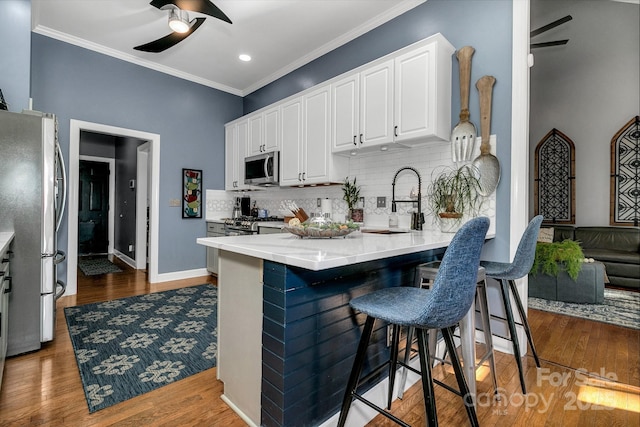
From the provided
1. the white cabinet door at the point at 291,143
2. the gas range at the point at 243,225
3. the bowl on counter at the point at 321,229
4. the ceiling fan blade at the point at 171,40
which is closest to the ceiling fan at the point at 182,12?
the ceiling fan blade at the point at 171,40

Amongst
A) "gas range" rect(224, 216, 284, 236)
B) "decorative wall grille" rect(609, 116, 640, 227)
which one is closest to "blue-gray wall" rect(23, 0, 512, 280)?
"gas range" rect(224, 216, 284, 236)

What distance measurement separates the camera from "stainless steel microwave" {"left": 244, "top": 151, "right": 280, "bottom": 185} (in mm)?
4016

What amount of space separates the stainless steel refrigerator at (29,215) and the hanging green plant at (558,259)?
15.0 feet

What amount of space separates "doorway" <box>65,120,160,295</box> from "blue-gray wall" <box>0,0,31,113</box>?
1.04 meters

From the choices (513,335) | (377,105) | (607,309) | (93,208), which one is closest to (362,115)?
(377,105)

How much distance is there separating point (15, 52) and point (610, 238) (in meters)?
7.48

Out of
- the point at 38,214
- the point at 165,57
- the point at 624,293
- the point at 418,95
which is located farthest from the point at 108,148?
the point at 624,293

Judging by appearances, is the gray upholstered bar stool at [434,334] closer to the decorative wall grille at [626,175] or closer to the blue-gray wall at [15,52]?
the blue-gray wall at [15,52]

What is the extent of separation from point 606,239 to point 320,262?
576cm

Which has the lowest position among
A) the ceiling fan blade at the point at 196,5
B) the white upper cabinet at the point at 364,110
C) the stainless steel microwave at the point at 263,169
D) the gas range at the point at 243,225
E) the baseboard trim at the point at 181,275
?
the baseboard trim at the point at 181,275

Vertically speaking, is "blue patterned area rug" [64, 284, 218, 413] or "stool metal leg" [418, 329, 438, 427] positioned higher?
"stool metal leg" [418, 329, 438, 427]

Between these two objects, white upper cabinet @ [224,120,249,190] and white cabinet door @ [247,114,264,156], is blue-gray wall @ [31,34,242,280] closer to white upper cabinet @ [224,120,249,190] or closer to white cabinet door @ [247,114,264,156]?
white upper cabinet @ [224,120,249,190]

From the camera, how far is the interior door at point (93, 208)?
267 inches

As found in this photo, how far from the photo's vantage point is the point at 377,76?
9.34 feet
